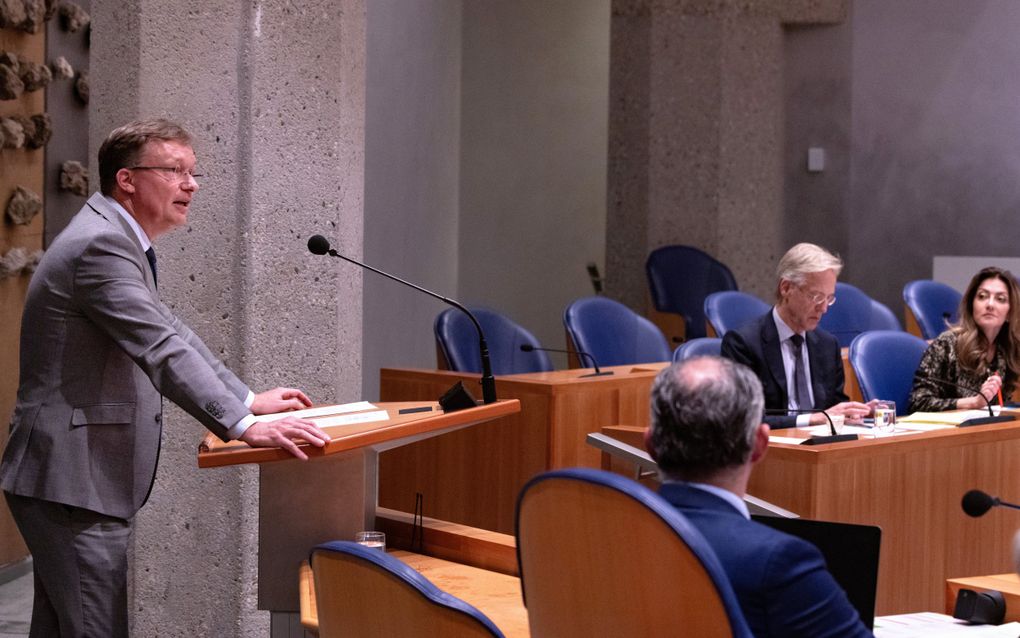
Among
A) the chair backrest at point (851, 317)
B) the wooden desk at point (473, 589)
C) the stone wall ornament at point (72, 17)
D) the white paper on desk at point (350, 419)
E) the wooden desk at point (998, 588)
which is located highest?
the stone wall ornament at point (72, 17)

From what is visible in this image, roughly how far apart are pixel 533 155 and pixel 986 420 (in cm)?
632

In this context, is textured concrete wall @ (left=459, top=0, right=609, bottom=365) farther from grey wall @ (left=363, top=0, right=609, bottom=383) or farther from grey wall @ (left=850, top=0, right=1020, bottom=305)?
grey wall @ (left=850, top=0, right=1020, bottom=305)

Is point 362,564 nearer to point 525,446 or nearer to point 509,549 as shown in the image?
point 509,549

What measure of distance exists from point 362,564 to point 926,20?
28.9ft

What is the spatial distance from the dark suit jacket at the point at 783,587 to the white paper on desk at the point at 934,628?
2.00ft

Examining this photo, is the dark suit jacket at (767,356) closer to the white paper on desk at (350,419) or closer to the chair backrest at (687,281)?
the white paper on desk at (350,419)

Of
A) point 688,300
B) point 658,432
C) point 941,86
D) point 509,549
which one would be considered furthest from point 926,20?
point 658,432

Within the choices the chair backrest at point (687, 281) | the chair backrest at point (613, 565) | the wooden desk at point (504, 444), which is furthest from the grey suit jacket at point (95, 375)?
the chair backrest at point (687, 281)

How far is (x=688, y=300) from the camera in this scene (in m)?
8.43

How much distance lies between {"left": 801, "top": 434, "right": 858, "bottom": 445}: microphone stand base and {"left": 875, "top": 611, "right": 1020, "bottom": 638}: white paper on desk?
3.81 feet

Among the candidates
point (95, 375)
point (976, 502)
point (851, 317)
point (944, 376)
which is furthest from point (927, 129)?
point (95, 375)

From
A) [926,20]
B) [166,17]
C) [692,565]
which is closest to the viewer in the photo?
[692,565]

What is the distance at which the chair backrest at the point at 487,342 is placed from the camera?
200 inches

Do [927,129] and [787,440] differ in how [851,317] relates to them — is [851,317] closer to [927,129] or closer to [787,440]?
[927,129]
